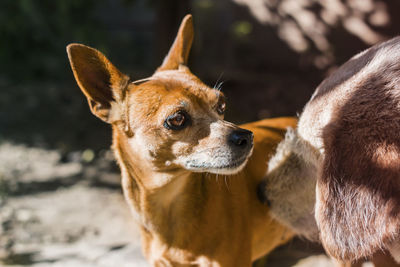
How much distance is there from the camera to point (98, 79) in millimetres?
2641

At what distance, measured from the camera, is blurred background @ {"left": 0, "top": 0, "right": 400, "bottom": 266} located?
4.86 m

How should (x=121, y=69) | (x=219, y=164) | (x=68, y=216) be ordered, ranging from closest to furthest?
(x=219, y=164) < (x=68, y=216) < (x=121, y=69)

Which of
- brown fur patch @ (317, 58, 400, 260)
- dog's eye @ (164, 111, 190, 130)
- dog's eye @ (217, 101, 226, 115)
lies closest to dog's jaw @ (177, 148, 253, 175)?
dog's eye @ (164, 111, 190, 130)

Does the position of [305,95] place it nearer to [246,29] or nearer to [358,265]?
[246,29]

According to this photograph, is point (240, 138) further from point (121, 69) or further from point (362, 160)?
point (121, 69)

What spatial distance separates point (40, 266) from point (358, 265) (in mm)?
2905

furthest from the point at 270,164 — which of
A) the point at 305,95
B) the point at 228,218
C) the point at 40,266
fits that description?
the point at 305,95

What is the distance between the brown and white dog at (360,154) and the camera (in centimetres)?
192

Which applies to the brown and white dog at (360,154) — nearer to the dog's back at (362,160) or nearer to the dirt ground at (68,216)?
the dog's back at (362,160)

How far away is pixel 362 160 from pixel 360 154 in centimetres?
3

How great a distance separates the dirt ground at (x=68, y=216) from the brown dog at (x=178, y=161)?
4.22ft

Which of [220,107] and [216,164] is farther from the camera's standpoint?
[220,107]

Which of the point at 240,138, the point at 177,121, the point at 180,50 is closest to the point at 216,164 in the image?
the point at 240,138

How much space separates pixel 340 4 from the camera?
830 cm
